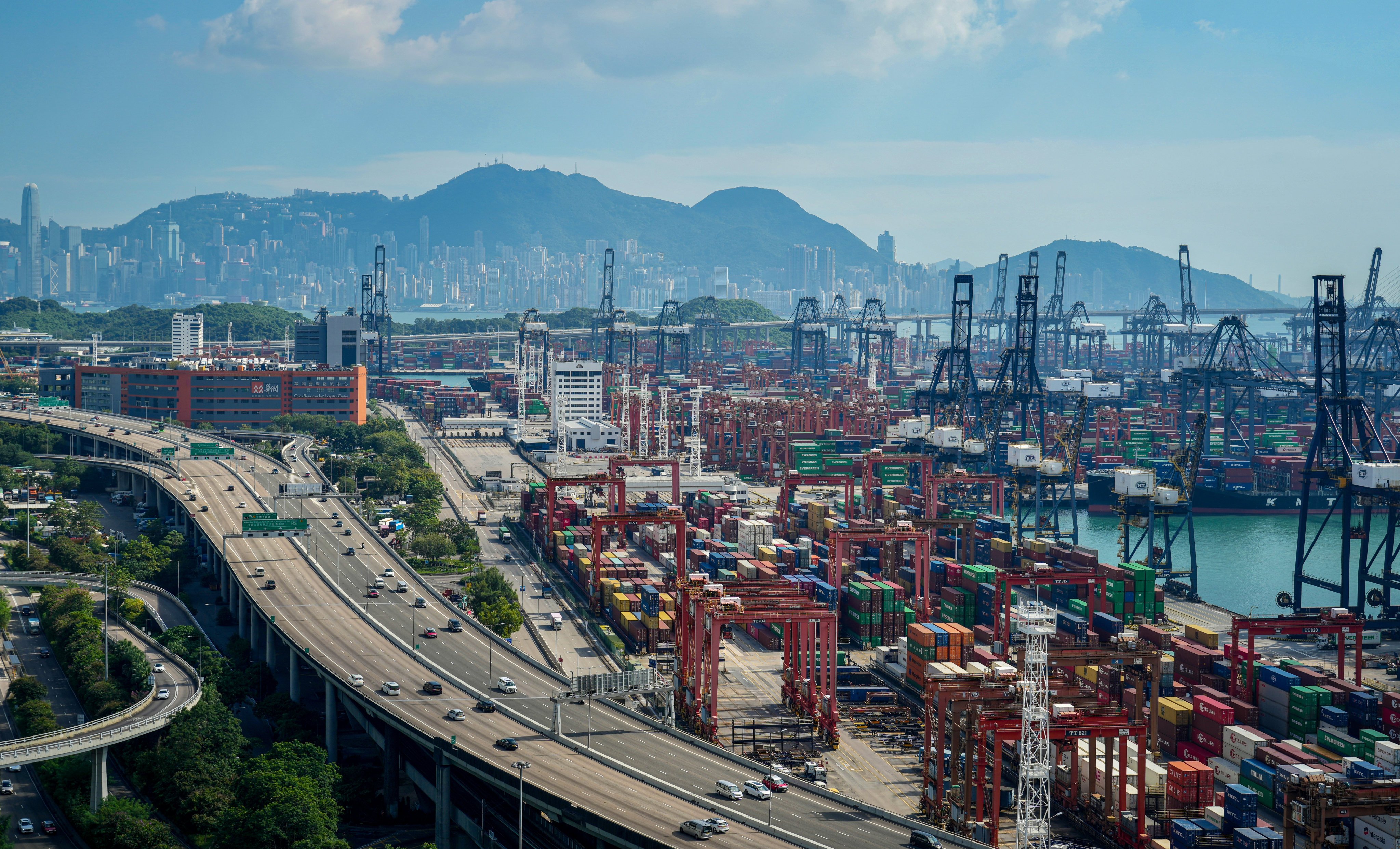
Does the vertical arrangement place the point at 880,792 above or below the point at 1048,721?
below

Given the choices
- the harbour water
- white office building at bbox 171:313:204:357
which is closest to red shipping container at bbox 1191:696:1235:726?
the harbour water

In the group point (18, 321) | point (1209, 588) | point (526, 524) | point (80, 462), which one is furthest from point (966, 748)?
point (18, 321)

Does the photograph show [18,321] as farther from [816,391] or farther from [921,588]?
[921,588]

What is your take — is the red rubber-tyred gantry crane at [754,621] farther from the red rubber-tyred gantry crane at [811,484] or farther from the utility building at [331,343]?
the utility building at [331,343]

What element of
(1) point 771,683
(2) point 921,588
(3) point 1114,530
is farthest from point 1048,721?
(3) point 1114,530

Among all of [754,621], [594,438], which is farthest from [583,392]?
[754,621]

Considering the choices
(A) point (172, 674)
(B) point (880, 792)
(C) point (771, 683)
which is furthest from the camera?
(C) point (771, 683)

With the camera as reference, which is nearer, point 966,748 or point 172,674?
point 966,748

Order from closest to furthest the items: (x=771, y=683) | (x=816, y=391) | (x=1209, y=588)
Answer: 1. (x=771, y=683)
2. (x=1209, y=588)
3. (x=816, y=391)
